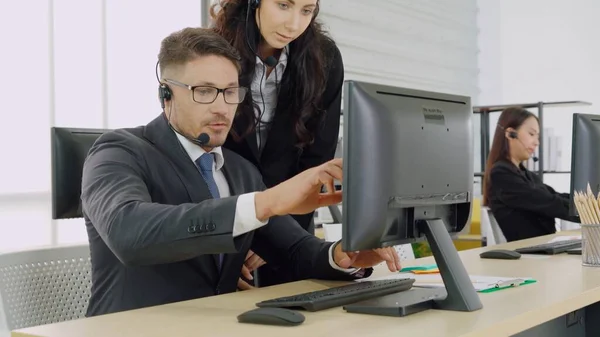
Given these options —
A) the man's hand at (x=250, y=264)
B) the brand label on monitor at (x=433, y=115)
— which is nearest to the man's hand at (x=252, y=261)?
the man's hand at (x=250, y=264)

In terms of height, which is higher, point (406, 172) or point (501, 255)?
point (406, 172)

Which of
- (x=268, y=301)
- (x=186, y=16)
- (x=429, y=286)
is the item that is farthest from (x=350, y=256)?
(x=186, y=16)

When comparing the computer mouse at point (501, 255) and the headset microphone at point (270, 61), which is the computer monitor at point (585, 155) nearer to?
the computer mouse at point (501, 255)

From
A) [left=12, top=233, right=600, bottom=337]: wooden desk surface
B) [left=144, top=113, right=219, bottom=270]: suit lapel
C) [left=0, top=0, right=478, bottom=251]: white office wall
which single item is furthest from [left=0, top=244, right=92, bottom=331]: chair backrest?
[left=0, top=0, right=478, bottom=251]: white office wall

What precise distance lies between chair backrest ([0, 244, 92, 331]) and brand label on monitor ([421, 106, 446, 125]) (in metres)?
0.86

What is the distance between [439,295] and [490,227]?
3400 millimetres

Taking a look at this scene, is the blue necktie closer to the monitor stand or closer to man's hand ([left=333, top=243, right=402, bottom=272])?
man's hand ([left=333, top=243, right=402, bottom=272])

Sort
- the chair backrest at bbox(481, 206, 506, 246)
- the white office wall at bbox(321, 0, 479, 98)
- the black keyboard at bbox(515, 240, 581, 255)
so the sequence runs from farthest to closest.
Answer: the white office wall at bbox(321, 0, 479, 98)
the chair backrest at bbox(481, 206, 506, 246)
the black keyboard at bbox(515, 240, 581, 255)

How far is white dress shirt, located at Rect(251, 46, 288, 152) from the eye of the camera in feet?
6.68

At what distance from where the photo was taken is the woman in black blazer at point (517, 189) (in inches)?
157

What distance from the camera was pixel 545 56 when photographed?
6.71 metres

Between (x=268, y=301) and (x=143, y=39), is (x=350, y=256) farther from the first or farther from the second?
(x=143, y=39)

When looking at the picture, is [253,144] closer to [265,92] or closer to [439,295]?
[265,92]

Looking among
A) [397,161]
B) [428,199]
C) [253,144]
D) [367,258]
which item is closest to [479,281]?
[367,258]
